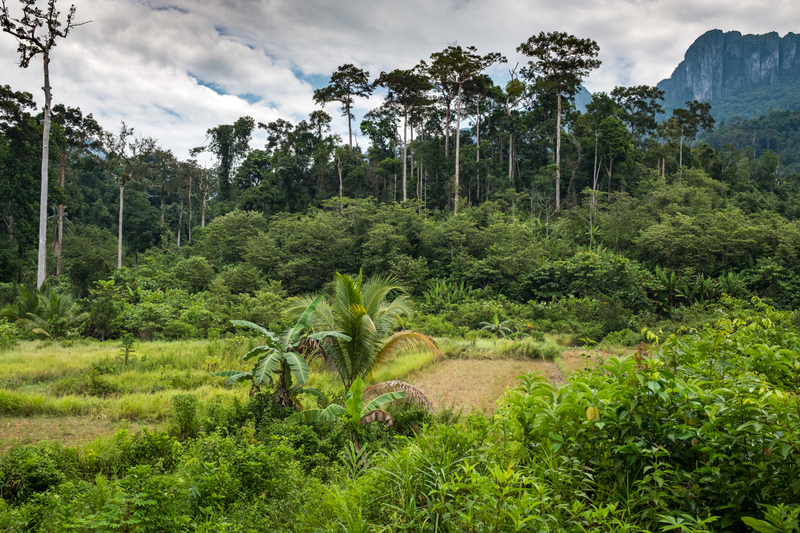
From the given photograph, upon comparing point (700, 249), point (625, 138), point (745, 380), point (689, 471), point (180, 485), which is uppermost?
point (625, 138)

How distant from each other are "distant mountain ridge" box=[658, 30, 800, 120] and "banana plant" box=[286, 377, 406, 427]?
10040 centimetres

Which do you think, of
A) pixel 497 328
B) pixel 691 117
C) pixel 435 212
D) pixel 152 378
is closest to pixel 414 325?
pixel 497 328

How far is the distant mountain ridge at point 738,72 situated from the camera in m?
85.1

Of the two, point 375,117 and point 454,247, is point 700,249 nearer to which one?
point 454,247

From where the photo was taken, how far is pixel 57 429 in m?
5.72

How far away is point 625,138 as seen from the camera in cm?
2614

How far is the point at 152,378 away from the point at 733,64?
142 m

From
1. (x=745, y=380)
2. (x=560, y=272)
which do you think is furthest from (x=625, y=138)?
(x=745, y=380)

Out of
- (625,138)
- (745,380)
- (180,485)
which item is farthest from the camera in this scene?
(625,138)

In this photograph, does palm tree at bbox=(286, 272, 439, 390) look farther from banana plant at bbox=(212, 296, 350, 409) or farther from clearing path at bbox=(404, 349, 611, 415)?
clearing path at bbox=(404, 349, 611, 415)

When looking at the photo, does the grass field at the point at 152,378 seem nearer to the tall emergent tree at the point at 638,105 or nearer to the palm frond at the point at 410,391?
the palm frond at the point at 410,391

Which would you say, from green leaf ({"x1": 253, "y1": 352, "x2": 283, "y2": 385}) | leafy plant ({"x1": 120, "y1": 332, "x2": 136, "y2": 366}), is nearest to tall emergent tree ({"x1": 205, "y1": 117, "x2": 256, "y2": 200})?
leafy plant ({"x1": 120, "y1": 332, "x2": 136, "y2": 366})

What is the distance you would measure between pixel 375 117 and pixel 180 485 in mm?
31669

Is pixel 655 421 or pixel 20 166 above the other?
pixel 20 166
